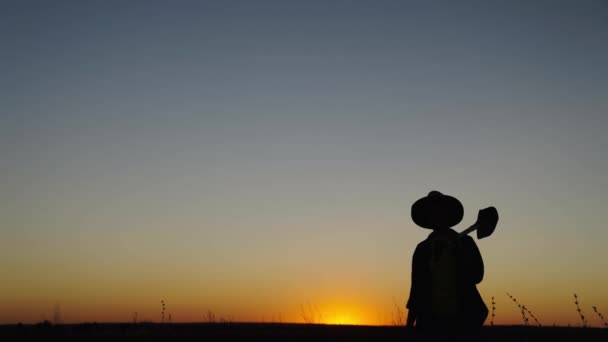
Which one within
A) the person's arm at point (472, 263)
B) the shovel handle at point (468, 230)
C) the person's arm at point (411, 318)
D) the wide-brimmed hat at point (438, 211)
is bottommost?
the person's arm at point (411, 318)

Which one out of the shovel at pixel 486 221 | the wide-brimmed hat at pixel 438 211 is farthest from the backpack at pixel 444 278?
the shovel at pixel 486 221

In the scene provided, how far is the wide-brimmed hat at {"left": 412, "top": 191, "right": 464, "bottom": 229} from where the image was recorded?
6.90 metres

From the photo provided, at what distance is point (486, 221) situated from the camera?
21.0 ft

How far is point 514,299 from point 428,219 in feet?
7.99

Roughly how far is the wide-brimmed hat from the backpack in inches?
8.0

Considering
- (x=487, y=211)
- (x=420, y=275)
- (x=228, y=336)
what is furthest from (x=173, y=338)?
(x=487, y=211)

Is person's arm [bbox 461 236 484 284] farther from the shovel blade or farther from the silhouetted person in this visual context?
the shovel blade

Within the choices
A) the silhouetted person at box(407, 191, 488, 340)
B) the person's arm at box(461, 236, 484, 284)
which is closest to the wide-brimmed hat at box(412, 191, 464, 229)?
the silhouetted person at box(407, 191, 488, 340)

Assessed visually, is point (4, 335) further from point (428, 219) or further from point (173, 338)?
point (428, 219)

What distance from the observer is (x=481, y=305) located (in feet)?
21.3

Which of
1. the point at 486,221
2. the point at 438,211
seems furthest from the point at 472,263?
the point at 438,211

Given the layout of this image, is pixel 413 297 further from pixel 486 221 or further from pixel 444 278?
pixel 486 221

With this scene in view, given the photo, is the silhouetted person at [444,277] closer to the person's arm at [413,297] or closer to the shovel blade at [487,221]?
the person's arm at [413,297]

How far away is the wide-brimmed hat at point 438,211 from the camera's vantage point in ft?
22.6
